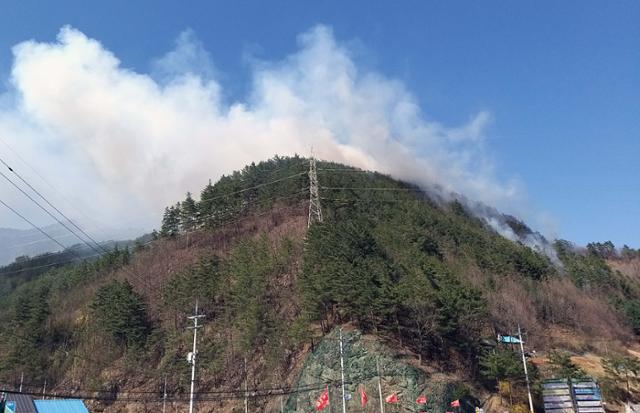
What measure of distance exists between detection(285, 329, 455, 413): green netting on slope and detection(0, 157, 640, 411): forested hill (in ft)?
2.60

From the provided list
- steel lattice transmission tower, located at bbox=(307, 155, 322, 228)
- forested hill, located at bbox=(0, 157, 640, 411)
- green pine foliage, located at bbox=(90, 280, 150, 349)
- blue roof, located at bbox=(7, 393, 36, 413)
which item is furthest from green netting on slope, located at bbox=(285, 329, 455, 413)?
green pine foliage, located at bbox=(90, 280, 150, 349)

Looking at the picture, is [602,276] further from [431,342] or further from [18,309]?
[18,309]

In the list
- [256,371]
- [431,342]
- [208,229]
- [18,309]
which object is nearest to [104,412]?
[256,371]

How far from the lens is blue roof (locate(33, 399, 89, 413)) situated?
134ft

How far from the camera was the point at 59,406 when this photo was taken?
138 ft

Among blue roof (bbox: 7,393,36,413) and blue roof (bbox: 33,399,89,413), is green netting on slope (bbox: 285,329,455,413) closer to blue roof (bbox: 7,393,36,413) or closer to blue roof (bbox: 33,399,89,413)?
blue roof (bbox: 33,399,89,413)

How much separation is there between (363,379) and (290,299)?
1834 centimetres

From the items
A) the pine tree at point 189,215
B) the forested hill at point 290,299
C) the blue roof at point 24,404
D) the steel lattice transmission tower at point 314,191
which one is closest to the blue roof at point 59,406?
the blue roof at point 24,404

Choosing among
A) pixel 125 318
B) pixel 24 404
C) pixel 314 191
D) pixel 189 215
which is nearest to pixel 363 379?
pixel 24 404

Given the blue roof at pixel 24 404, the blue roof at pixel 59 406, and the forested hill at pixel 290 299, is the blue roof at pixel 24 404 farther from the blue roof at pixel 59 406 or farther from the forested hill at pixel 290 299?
the forested hill at pixel 290 299

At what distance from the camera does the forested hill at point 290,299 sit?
52.4m

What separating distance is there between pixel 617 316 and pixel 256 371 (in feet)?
213

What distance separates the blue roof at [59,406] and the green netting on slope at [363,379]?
66.0 feet

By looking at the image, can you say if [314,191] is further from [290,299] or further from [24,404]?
[24,404]
